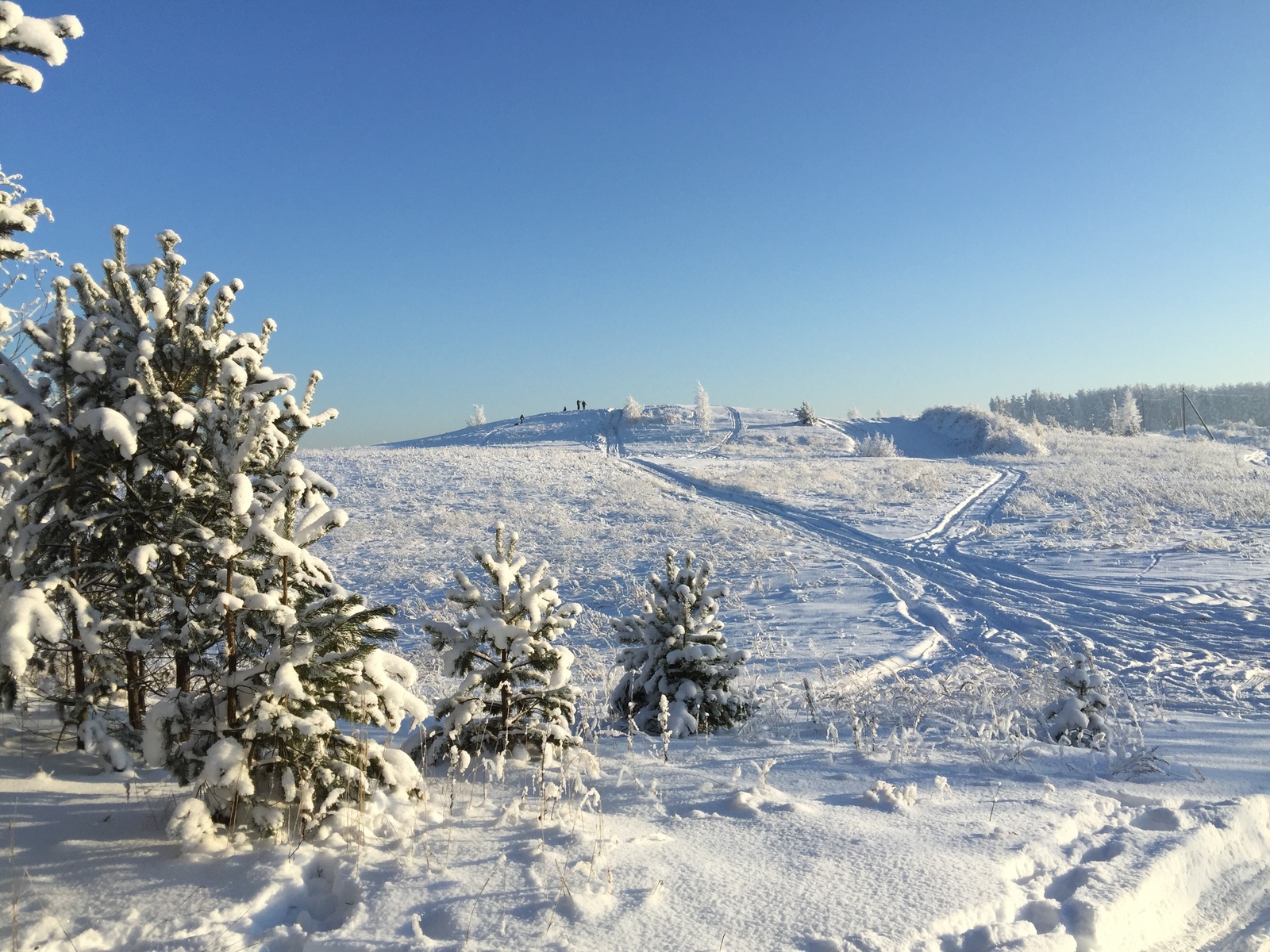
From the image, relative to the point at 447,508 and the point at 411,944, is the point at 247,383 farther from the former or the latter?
the point at 447,508

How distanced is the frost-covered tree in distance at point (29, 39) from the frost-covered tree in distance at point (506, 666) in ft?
10.7

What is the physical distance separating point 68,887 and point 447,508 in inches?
958

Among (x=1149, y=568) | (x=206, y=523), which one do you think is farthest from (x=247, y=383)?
(x=1149, y=568)

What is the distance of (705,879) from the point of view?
340 cm

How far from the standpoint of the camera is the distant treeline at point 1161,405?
5133 inches

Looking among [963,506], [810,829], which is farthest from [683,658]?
[963,506]

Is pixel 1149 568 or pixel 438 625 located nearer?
pixel 438 625

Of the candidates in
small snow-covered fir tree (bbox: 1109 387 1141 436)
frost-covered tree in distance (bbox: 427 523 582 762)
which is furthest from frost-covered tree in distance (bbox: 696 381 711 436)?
frost-covered tree in distance (bbox: 427 523 582 762)

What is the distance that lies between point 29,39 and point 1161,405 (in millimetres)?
170062

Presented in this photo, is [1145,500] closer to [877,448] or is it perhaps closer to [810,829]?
[877,448]

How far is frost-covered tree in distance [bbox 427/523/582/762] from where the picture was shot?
15.9ft

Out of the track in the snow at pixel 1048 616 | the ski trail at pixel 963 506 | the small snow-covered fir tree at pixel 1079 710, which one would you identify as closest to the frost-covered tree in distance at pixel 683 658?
the small snow-covered fir tree at pixel 1079 710

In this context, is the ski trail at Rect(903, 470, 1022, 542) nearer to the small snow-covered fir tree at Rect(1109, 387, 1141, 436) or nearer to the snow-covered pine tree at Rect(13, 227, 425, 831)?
the snow-covered pine tree at Rect(13, 227, 425, 831)

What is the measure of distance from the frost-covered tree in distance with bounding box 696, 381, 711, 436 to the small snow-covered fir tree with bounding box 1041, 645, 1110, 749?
183 ft
